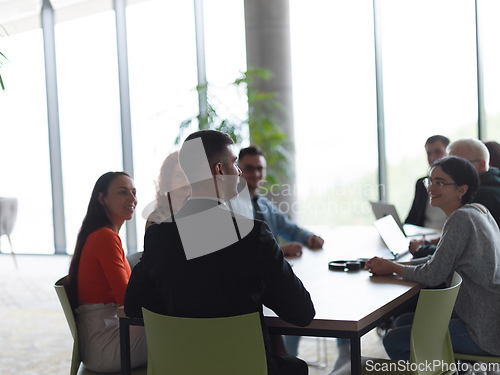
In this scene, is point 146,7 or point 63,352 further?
point 146,7

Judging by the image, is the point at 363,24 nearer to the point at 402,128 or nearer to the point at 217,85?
the point at 402,128

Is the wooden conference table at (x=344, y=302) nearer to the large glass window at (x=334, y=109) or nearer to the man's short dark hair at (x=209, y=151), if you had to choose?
the man's short dark hair at (x=209, y=151)

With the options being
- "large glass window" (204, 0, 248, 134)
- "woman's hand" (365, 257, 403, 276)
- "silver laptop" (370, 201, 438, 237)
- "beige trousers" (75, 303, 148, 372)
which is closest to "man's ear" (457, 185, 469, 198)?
"woman's hand" (365, 257, 403, 276)

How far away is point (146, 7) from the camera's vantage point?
6.82 meters

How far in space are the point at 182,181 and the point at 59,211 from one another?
14.0 feet

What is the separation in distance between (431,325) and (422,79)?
4109 millimetres

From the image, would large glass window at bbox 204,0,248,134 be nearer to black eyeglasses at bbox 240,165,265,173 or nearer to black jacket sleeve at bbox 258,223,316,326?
black eyeglasses at bbox 240,165,265,173

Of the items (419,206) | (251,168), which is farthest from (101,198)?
(419,206)

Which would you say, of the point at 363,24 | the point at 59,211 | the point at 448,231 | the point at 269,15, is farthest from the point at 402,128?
the point at 59,211

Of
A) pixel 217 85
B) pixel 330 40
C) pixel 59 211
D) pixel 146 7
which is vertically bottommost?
pixel 59 211

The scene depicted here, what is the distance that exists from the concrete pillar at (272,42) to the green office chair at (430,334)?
3793mm

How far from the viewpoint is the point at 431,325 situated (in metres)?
2.14

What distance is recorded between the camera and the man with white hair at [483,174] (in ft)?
10.2

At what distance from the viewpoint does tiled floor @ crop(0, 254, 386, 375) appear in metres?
4.11
